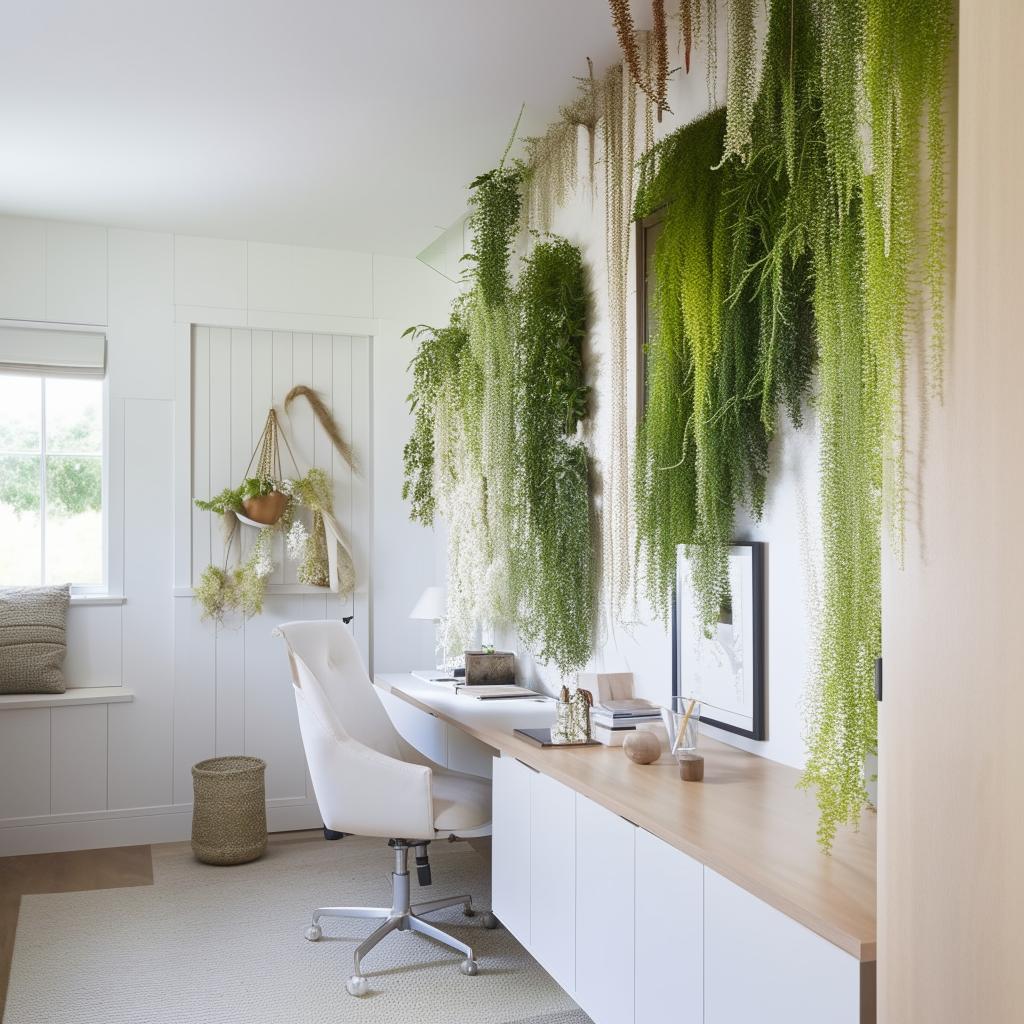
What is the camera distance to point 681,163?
8.24ft

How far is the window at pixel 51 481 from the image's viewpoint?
15.4ft

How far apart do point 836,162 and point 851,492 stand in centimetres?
57

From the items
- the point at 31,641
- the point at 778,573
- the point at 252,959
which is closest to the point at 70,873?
the point at 31,641

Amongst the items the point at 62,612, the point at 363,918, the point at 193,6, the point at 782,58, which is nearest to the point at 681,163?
the point at 782,58

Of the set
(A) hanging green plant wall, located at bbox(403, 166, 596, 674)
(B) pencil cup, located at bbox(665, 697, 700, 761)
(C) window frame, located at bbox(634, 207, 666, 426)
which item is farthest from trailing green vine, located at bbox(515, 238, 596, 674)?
(B) pencil cup, located at bbox(665, 697, 700, 761)

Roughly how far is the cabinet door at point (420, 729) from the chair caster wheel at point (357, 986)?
0.98 meters

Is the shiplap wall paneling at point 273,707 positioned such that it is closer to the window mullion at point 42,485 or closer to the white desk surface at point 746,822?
the window mullion at point 42,485

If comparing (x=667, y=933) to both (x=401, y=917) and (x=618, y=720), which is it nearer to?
(x=618, y=720)

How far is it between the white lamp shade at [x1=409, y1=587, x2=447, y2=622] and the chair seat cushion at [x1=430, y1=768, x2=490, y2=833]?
1.02 metres

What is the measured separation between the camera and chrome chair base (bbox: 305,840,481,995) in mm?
3145

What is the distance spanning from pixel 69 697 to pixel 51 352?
1523 mm

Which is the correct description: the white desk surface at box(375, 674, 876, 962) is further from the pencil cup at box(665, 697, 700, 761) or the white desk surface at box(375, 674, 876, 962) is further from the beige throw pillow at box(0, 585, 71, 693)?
the beige throw pillow at box(0, 585, 71, 693)

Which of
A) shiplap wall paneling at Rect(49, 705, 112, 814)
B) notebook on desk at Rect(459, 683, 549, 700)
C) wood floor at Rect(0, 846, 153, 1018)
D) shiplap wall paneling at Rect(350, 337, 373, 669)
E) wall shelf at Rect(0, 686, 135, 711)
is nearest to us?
notebook on desk at Rect(459, 683, 549, 700)

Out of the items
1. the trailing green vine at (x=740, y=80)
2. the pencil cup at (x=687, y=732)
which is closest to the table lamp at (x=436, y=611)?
the pencil cup at (x=687, y=732)
